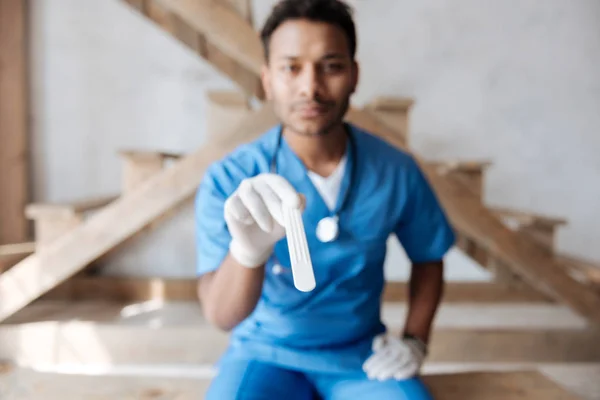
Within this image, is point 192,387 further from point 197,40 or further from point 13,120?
point 13,120

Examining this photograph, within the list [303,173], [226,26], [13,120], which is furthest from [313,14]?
[13,120]

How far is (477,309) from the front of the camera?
5.78 feet

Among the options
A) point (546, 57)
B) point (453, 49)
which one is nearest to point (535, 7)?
point (546, 57)

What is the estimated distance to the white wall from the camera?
6.56ft

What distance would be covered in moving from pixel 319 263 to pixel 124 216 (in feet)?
2.25

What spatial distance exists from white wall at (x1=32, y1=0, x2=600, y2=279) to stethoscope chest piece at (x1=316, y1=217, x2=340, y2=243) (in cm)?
132

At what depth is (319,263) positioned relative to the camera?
0.81 m

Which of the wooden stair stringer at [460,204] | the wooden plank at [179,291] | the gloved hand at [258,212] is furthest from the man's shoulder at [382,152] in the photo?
the wooden plank at [179,291]

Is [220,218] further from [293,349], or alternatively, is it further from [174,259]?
[174,259]

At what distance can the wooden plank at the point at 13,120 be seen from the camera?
6.28 feet

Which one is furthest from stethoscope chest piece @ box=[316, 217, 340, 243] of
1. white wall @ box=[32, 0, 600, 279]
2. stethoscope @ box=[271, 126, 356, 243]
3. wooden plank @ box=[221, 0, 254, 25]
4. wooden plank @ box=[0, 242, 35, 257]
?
white wall @ box=[32, 0, 600, 279]

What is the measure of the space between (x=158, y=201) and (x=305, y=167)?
22.8 inches

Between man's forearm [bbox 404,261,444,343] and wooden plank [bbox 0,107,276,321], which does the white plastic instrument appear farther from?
wooden plank [bbox 0,107,276,321]

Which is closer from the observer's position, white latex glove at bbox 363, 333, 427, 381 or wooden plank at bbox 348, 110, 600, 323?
white latex glove at bbox 363, 333, 427, 381
